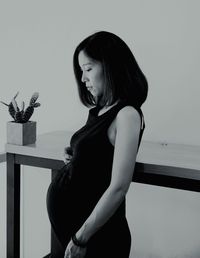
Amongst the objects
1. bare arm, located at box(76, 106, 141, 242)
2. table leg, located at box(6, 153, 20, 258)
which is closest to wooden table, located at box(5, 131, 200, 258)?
table leg, located at box(6, 153, 20, 258)

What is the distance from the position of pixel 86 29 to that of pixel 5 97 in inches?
25.6

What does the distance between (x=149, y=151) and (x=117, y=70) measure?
0.52 m

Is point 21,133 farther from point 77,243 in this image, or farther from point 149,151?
point 77,243

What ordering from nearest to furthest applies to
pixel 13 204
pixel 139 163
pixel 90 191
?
pixel 90 191, pixel 139 163, pixel 13 204

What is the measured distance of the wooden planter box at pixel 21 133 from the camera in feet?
5.63

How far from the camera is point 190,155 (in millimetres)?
1590

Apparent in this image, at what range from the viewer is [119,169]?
1179 mm

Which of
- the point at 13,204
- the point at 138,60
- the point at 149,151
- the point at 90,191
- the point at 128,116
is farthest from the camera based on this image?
the point at 138,60

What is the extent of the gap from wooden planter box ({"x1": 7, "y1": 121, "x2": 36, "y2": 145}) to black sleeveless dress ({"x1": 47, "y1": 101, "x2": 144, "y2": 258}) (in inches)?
16.6

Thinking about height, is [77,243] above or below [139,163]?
below

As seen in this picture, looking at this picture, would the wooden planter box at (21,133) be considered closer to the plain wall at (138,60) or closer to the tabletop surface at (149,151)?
the tabletop surface at (149,151)

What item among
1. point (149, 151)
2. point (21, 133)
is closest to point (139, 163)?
point (149, 151)

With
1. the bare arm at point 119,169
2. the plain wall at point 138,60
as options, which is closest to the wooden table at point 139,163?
the plain wall at point 138,60

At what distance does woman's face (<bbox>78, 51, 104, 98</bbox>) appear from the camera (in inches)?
49.6
